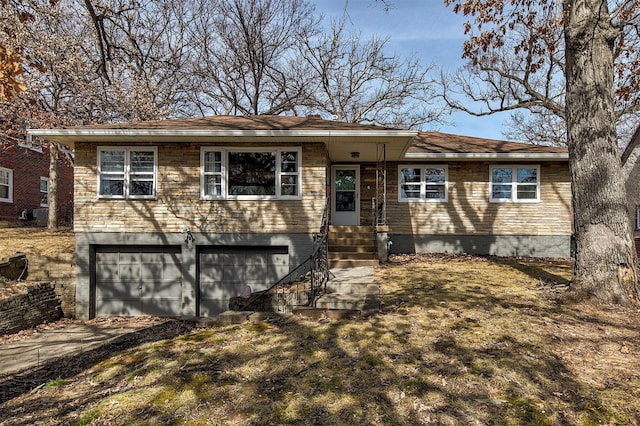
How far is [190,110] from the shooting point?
25078mm

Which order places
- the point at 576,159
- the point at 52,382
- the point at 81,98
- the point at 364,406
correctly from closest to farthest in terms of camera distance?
the point at 364,406 → the point at 52,382 → the point at 576,159 → the point at 81,98

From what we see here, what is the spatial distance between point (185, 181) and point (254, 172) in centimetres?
198

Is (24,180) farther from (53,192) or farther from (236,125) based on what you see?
(236,125)

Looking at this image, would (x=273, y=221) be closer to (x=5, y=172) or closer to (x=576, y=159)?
(x=576, y=159)

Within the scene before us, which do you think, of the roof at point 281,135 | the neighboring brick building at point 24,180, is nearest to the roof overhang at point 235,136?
the roof at point 281,135

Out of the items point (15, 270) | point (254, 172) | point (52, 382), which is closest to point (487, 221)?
point (254, 172)

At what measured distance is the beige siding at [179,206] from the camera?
11.0 meters

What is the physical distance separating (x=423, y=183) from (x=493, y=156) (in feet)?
7.93

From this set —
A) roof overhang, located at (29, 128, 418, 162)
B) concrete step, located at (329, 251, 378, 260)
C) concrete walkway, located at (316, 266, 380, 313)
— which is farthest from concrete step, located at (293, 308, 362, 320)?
roof overhang, located at (29, 128, 418, 162)

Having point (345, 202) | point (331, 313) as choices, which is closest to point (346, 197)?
point (345, 202)

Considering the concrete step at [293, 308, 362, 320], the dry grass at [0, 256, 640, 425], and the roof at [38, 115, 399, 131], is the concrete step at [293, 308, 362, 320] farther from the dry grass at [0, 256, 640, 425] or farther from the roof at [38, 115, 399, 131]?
the roof at [38, 115, 399, 131]

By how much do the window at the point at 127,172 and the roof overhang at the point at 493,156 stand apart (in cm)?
802

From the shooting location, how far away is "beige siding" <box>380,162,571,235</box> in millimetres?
13359

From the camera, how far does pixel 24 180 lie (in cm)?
1978
